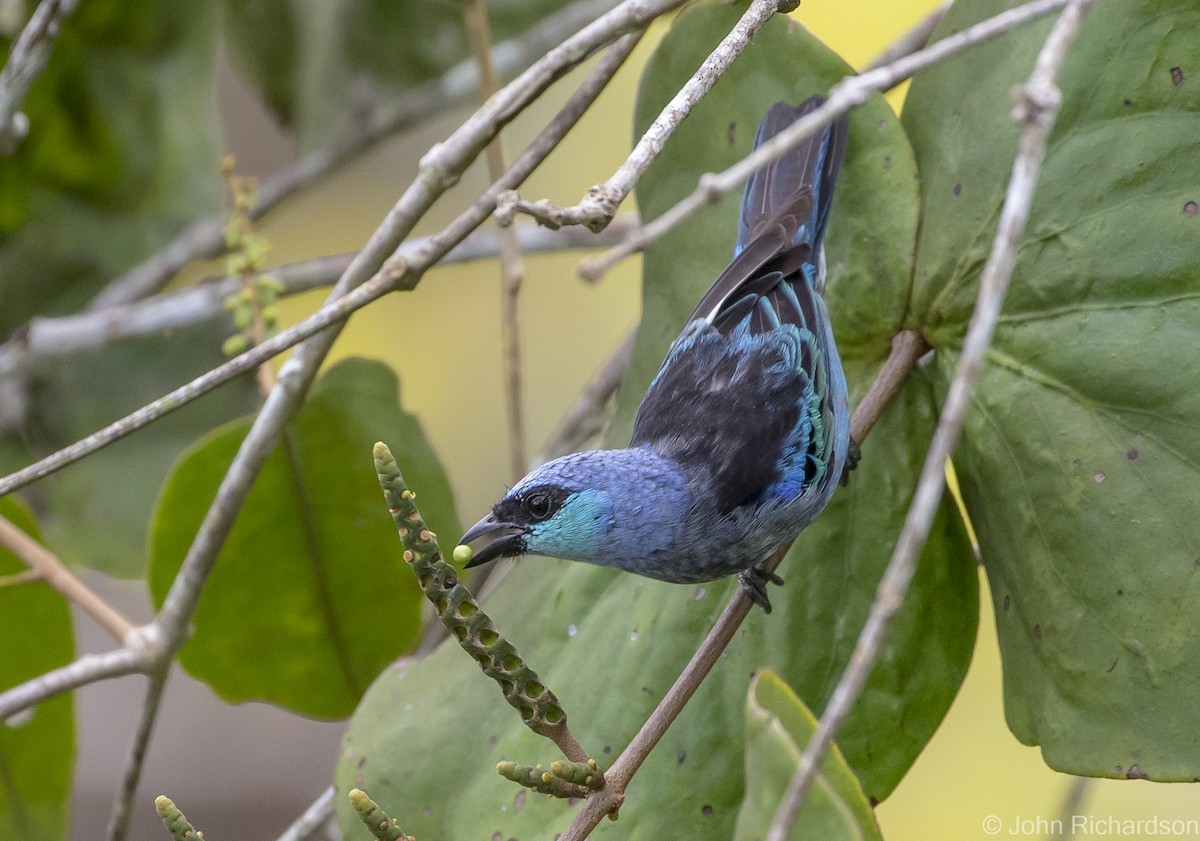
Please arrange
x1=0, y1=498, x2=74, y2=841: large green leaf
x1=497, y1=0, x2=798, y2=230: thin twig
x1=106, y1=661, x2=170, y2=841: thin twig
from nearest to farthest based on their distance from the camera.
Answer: x1=497, y1=0, x2=798, y2=230: thin twig → x1=106, y1=661, x2=170, y2=841: thin twig → x1=0, y1=498, x2=74, y2=841: large green leaf

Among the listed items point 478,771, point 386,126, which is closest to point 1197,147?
point 478,771

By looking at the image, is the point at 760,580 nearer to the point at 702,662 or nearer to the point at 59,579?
the point at 702,662

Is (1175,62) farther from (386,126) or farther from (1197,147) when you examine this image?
(386,126)

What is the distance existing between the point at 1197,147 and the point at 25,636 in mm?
1893

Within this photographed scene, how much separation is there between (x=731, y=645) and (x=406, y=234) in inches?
26.7

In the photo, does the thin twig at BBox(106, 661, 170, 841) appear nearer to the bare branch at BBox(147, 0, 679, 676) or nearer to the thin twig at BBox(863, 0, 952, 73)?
the bare branch at BBox(147, 0, 679, 676)

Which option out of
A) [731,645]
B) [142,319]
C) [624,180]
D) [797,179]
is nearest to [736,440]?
[731,645]

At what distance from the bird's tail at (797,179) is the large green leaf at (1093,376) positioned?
0.50ft

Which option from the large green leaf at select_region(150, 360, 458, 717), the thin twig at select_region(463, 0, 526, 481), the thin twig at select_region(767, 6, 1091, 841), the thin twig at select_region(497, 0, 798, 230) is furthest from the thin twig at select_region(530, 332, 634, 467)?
the thin twig at select_region(767, 6, 1091, 841)

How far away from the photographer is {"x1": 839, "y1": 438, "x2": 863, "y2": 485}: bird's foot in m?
1.44

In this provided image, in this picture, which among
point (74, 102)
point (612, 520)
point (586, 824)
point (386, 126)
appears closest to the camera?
point (586, 824)

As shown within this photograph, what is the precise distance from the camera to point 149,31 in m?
2.30

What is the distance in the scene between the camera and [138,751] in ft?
5.31

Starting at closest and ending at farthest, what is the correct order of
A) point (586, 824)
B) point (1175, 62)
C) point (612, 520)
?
point (586, 824)
point (1175, 62)
point (612, 520)
